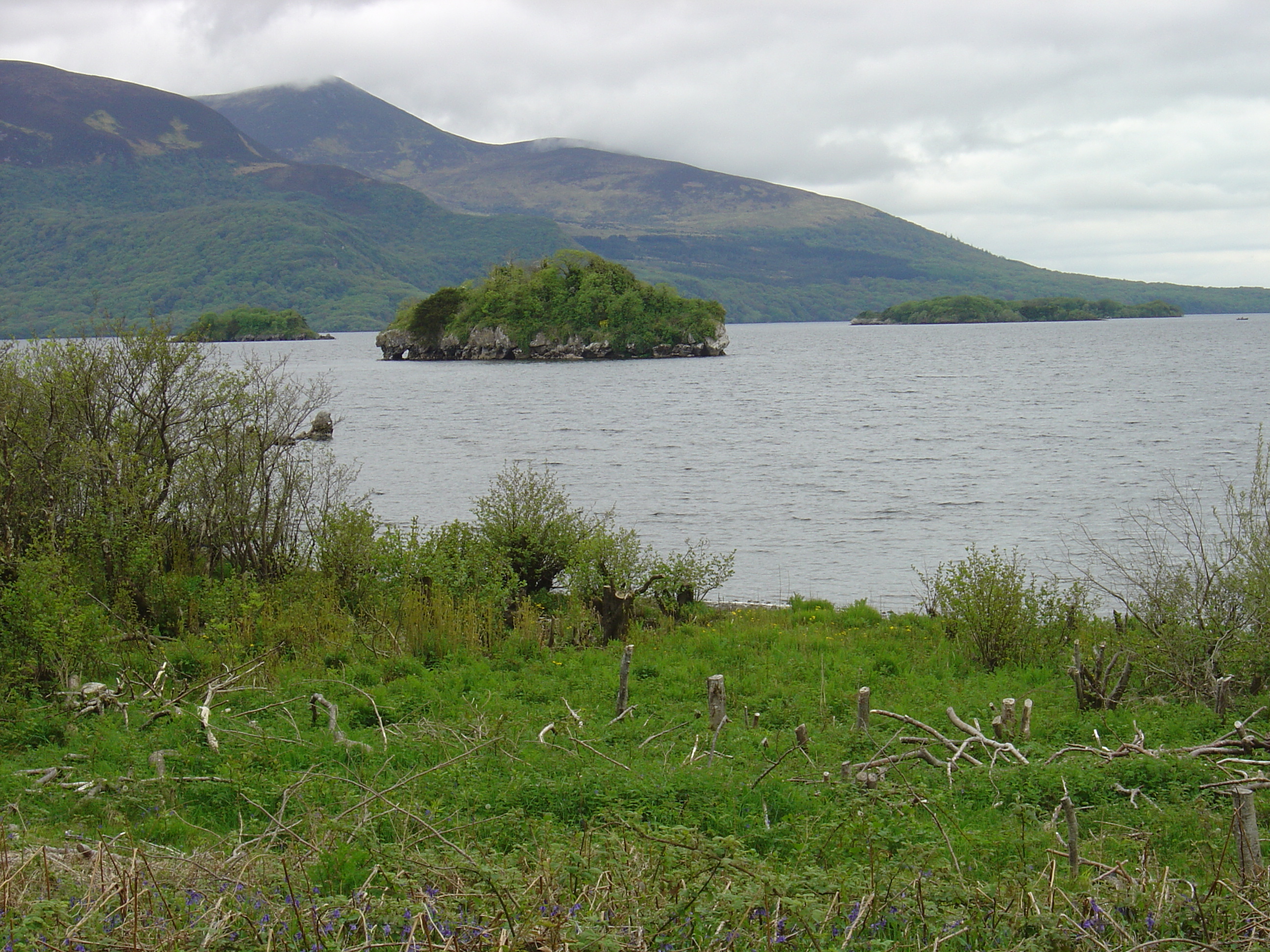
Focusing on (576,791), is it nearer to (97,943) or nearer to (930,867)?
(930,867)

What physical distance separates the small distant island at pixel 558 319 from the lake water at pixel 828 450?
66.0 feet

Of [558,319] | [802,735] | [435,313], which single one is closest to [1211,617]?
[802,735]

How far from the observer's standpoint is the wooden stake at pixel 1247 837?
4.67m

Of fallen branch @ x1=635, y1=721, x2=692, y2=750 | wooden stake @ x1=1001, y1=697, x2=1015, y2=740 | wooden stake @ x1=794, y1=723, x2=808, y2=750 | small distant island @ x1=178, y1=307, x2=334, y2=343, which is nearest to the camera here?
wooden stake @ x1=794, y1=723, x2=808, y2=750

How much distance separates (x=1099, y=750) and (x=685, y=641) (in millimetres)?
6272

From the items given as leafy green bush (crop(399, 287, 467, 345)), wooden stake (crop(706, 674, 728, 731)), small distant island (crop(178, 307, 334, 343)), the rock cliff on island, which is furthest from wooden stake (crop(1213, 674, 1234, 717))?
small distant island (crop(178, 307, 334, 343))

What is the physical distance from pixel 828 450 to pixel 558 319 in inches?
3189

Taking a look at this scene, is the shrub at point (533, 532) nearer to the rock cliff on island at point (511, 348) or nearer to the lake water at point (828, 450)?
the lake water at point (828, 450)

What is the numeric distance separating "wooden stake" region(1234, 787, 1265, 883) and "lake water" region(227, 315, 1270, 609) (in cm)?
1393

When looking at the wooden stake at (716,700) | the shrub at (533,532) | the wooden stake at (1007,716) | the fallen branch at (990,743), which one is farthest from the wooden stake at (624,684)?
the shrub at (533,532)

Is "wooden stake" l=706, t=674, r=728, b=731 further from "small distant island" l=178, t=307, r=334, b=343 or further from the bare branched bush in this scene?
"small distant island" l=178, t=307, r=334, b=343

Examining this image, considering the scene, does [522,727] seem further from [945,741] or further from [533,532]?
[533,532]

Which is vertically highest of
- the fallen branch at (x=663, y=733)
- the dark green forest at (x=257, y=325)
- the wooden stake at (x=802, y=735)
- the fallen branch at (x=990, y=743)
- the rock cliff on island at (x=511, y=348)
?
the dark green forest at (x=257, y=325)

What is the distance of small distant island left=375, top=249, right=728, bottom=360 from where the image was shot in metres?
118
